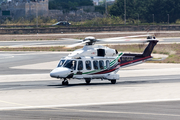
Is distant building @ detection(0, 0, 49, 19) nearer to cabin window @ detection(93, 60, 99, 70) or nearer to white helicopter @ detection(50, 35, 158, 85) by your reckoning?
white helicopter @ detection(50, 35, 158, 85)

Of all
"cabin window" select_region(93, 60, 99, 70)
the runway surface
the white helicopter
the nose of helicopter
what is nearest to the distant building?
the runway surface

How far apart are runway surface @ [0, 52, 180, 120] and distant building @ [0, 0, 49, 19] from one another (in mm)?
99527

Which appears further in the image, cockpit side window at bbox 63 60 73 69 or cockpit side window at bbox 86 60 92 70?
cockpit side window at bbox 86 60 92 70

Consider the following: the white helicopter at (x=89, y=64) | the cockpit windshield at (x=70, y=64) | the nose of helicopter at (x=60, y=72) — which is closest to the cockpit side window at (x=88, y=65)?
the white helicopter at (x=89, y=64)

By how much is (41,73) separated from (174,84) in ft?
47.7

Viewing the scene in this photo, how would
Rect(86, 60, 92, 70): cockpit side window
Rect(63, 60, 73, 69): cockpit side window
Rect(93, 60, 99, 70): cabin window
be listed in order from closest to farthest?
1. Rect(63, 60, 73, 69): cockpit side window
2. Rect(86, 60, 92, 70): cockpit side window
3. Rect(93, 60, 99, 70): cabin window

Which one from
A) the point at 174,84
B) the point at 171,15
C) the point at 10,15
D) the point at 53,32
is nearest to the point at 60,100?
the point at 174,84

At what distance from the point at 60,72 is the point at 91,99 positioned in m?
5.23

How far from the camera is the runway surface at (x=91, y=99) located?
16.1 m

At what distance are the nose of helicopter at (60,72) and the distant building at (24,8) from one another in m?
102

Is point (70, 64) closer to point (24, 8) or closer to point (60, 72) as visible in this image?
point (60, 72)

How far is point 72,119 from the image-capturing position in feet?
49.4

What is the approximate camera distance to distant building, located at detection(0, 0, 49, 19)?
12775cm

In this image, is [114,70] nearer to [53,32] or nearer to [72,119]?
[72,119]
